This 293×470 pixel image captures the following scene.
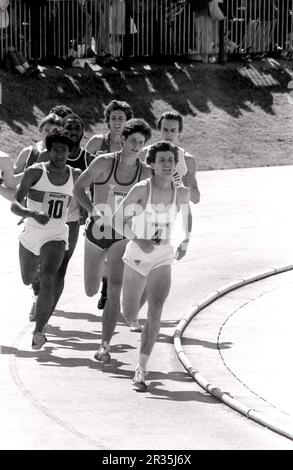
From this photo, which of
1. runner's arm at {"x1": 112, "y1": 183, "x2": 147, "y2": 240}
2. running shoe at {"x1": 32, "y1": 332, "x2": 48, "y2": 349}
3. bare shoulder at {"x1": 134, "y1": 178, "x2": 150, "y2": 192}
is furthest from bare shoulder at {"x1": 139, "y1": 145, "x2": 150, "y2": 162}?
running shoe at {"x1": 32, "y1": 332, "x2": 48, "y2": 349}

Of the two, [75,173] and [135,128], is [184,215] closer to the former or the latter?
[135,128]

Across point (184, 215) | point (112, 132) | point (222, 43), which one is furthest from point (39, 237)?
point (222, 43)

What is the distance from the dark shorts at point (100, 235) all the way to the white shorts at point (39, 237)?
0.67 ft

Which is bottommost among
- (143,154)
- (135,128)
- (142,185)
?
(143,154)

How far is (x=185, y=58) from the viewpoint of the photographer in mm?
33906

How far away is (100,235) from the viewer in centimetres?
1208

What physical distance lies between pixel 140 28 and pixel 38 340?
21.8 metres

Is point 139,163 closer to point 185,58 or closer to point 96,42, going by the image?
point 96,42

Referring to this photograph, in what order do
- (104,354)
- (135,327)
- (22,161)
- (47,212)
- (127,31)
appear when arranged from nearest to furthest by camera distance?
(104,354)
(47,212)
(135,327)
(22,161)
(127,31)

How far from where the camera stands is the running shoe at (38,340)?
38.2 feet

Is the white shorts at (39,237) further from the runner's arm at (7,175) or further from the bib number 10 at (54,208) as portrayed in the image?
the runner's arm at (7,175)

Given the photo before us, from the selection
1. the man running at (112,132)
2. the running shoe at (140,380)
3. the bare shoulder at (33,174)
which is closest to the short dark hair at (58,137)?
the bare shoulder at (33,174)
